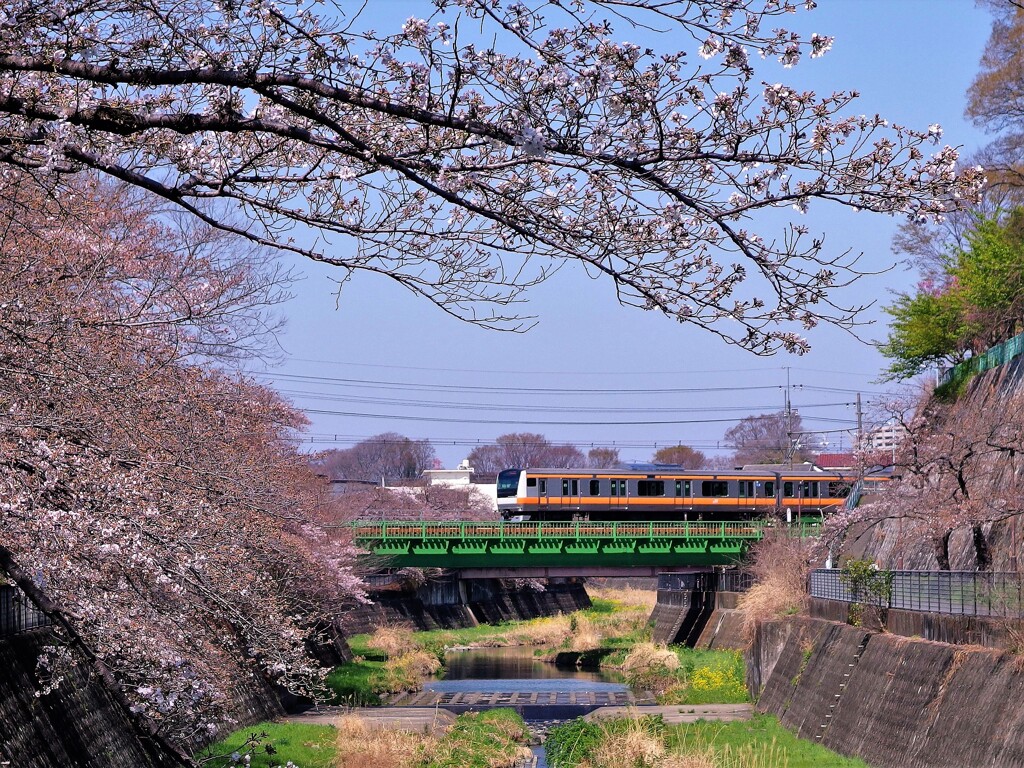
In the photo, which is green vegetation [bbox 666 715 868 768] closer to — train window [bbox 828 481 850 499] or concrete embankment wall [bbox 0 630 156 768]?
concrete embankment wall [bbox 0 630 156 768]

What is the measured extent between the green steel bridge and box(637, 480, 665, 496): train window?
4199 mm

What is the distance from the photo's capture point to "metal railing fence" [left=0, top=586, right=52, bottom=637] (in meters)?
15.3

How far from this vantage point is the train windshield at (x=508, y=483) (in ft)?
176

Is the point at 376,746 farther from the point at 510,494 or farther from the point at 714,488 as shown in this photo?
the point at 714,488

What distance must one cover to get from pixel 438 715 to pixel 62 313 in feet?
67.8

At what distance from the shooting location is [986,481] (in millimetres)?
27500

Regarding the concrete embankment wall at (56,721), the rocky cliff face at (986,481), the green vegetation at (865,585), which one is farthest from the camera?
the rocky cliff face at (986,481)

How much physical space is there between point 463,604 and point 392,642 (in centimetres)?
1984

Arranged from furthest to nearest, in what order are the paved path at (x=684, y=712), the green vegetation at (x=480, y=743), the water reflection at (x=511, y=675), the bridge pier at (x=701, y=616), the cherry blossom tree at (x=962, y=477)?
the bridge pier at (x=701, y=616), the water reflection at (x=511, y=675), the paved path at (x=684, y=712), the cherry blossom tree at (x=962, y=477), the green vegetation at (x=480, y=743)

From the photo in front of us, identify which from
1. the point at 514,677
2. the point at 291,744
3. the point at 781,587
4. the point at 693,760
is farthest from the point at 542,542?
the point at 693,760

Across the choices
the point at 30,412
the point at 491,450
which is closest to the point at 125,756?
the point at 30,412

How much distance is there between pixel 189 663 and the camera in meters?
11.4

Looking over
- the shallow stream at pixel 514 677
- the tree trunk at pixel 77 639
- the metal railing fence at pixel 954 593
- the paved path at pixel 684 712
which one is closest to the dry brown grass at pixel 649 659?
the shallow stream at pixel 514 677

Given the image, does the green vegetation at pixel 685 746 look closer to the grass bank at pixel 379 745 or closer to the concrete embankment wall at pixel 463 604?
the grass bank at pixel 379 745
